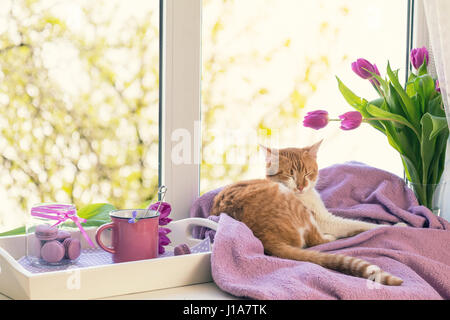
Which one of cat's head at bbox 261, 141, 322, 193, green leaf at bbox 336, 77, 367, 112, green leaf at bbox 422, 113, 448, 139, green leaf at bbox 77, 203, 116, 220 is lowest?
green leaf at bbox 77, 203, 116, 220

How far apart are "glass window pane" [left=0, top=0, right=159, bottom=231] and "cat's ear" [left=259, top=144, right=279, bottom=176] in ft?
1.10

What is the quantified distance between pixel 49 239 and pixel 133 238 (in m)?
0.17

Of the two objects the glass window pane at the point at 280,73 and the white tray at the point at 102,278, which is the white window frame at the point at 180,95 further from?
the white tray at the point at 102,278

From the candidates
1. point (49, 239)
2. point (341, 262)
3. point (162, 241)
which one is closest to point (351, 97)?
point (341, 262)

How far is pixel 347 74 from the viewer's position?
177 centimetres

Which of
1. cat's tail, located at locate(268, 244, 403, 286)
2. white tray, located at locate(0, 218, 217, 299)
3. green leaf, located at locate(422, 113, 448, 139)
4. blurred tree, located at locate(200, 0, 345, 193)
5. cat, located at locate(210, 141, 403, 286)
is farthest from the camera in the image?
blurred tree, located at locate(200, 0, 345, 193)

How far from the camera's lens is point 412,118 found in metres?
1.49

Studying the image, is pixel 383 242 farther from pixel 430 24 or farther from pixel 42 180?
pixel 42 180

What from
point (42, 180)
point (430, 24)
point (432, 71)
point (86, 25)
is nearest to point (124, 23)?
point (86, 25)

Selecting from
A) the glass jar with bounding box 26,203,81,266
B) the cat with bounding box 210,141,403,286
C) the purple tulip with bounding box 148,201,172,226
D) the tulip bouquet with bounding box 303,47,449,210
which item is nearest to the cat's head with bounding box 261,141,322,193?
the cat with bounding box 210,141,403,286

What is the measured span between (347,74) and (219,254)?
3.31ft

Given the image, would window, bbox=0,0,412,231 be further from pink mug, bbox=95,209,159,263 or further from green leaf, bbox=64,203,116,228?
pink mug, bbox=95,209,159,263

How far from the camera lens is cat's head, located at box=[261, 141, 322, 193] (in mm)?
1362
